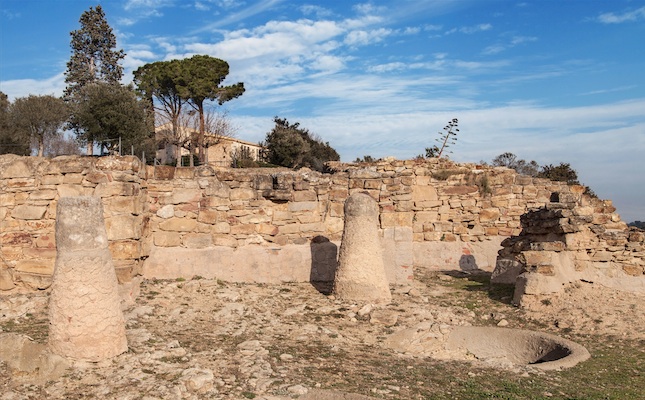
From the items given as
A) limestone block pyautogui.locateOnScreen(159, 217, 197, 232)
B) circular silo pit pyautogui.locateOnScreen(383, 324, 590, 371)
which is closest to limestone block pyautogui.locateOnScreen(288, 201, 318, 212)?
limestone block pyautogui.locateOnScreen(159, 217, 197, 232)

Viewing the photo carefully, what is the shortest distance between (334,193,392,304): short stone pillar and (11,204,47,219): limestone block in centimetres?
416

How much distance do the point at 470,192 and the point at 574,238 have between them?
4606 millimetres

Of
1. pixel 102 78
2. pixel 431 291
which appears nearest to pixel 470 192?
pixel 431 291

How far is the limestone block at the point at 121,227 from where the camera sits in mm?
7184

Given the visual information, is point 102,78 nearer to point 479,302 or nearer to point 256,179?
point 256,179

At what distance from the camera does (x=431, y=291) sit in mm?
9289

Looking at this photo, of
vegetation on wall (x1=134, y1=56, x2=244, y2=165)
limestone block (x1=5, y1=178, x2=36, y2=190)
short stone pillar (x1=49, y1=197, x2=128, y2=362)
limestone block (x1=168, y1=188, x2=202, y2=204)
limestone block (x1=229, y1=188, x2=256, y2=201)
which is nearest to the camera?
short stone pillar (x1=49, y1=197, x2=128, y2=362)

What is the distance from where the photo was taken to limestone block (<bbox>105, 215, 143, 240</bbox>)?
7.18 meters

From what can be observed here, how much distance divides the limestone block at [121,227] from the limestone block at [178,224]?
941 mm

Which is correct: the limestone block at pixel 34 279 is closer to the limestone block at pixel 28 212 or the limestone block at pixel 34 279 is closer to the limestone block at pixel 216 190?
the limestone block at pixel 28 212

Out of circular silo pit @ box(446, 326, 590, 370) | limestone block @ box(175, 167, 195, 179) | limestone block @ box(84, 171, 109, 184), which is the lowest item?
circular silo pit @ box(446, 326, 590, 370)

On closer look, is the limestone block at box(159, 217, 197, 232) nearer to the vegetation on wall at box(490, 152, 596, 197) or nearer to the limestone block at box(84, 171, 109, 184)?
the limestone block at box(84, 171, 109, 184)

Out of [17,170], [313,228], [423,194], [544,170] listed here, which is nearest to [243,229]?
[313,228]

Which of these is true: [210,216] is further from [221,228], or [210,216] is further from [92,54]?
[92,54]
